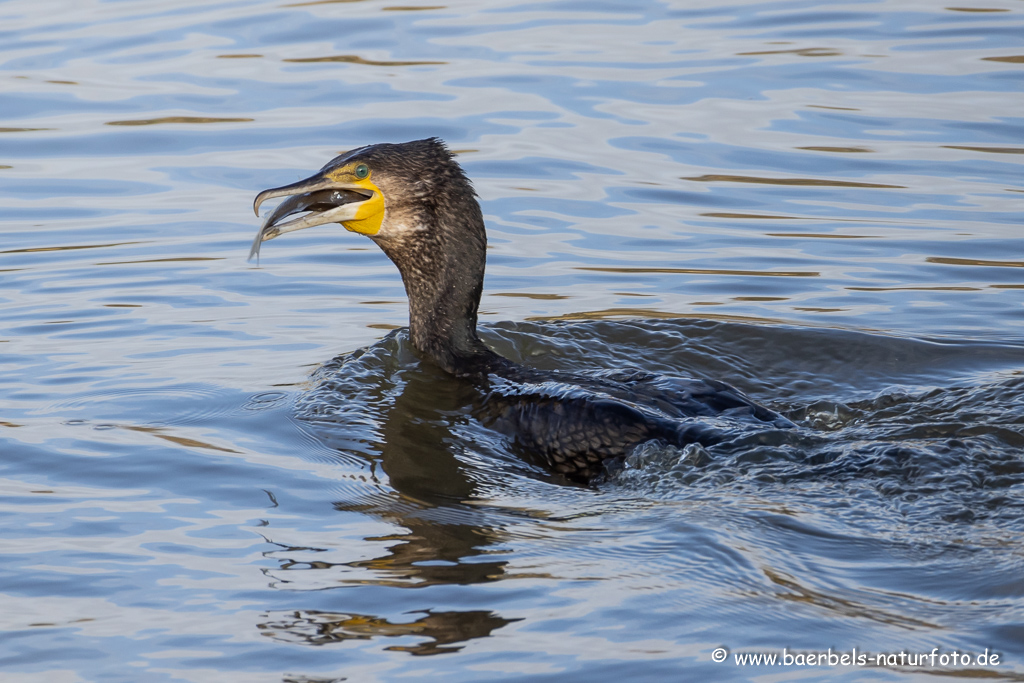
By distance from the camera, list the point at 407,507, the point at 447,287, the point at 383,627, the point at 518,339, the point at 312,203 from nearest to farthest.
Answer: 1. the point at 383,627
2. the point at 407,507
3. the point at 312,203
4. the point at 447,287
5. the point at 518,339

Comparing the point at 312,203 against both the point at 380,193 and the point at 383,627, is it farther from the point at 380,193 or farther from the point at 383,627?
the point at 383,627

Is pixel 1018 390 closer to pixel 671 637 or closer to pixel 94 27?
pixel 671 637

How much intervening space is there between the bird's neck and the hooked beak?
0.32 metres

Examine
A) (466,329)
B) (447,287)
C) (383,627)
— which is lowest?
(383,627)

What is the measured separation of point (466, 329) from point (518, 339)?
0.63 meters

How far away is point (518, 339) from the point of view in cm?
643

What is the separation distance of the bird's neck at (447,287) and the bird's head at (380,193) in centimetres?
11

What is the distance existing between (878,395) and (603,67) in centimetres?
613

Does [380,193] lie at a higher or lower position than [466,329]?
higher

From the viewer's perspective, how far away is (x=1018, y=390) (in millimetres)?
5301

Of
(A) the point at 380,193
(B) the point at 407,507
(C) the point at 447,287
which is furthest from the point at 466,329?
(B) the point at 407,507

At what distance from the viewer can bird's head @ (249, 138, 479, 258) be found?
5.36 metres

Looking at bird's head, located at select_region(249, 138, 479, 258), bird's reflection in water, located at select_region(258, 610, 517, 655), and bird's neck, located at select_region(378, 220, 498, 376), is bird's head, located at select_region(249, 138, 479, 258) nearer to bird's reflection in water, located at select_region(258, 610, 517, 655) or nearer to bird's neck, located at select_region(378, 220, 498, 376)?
bird's neck, located at select_region(378, 220, 498, 376)

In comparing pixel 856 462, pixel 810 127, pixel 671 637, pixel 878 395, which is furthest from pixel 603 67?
pixel 671 637
